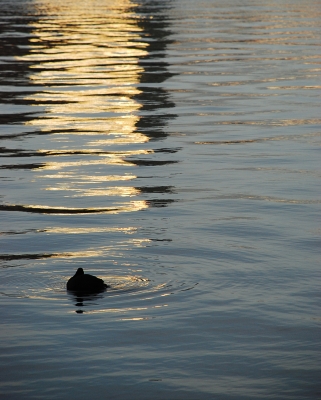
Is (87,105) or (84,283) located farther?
(87,105)

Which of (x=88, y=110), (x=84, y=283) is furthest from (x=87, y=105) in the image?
(x=84, y=283)

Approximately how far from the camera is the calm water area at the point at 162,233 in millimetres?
8695

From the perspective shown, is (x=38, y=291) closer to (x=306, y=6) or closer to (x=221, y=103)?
(x=221, y=103)

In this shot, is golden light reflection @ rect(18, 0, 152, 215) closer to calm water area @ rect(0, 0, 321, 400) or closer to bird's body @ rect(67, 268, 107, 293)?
calm water area @ rect(0, 0, 321, 400)

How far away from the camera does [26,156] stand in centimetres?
1891

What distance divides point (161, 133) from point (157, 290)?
11.0 metres

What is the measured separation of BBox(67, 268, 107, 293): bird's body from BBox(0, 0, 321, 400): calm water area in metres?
0.13

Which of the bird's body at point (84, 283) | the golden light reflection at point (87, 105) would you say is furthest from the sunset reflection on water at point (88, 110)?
the bird's body at point (84, 283)

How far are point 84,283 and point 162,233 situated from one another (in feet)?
9.77

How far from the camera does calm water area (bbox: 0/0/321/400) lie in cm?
870

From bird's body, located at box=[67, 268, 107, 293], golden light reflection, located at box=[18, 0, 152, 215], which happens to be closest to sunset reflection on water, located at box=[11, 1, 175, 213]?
golden light reflection, located at box=[18, 0, 152, 215]

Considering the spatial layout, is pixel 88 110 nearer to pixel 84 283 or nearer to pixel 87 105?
pixel 87 105

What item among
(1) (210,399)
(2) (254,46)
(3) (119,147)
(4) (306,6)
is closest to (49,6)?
(4) (306,6)

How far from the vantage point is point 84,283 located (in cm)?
1041
